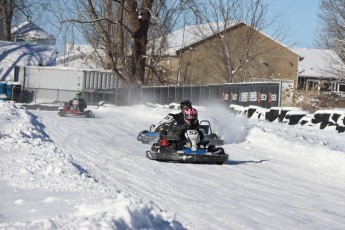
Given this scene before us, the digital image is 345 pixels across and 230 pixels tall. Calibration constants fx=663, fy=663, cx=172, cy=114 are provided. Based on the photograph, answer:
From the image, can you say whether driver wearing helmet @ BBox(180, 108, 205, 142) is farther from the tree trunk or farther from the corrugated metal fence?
the tree trunk

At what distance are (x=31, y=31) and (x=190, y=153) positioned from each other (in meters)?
68.2

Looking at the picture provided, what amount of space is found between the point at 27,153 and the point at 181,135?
3.37m

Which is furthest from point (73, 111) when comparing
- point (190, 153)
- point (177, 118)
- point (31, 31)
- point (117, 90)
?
point (31, 31)

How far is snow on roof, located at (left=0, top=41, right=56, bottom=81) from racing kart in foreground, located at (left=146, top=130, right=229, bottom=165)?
135 feet

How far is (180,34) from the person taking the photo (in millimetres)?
67250

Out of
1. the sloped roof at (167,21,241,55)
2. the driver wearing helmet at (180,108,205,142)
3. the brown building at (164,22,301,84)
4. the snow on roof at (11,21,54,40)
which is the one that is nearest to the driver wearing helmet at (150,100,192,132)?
the driver wearing helmet at (180,108,205,142)

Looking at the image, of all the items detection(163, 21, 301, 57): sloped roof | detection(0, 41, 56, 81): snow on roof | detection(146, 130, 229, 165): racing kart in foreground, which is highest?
detection(163, 21, 301, 57): sloped roof

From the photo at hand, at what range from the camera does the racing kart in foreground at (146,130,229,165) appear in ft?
41.9

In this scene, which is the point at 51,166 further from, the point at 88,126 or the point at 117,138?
the point at 88,126

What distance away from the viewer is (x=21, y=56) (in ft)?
178

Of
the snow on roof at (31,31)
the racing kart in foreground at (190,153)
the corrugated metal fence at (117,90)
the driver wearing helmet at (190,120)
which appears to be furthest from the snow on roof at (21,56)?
the racing kart in foreground at (190,153)

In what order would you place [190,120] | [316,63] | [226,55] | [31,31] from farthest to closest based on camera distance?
[31,31] < [316,63] < [226,55] < [190,120]

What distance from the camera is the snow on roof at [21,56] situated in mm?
52906

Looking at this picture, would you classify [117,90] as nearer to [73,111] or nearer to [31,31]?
[73,111]
